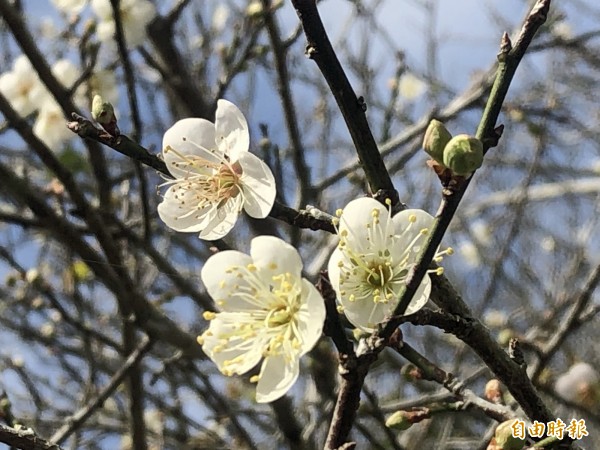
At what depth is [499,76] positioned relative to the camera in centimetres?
80

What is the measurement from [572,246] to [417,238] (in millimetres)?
4020

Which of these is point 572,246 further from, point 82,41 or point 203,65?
point 82,41

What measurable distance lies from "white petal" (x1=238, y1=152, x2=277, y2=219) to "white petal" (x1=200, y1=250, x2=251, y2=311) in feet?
0.20

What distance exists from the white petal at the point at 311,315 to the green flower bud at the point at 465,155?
20 cm

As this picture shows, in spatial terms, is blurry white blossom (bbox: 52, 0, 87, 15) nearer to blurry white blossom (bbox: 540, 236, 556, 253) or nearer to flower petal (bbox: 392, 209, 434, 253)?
flower petal (bbox: 392, 209, 434, 253)

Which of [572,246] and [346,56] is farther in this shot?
[572,246]

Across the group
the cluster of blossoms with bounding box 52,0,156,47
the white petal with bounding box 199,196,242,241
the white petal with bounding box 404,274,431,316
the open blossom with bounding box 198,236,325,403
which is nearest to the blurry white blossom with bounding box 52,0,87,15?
the cluster of blossoms with bounding box 52,0,156,47

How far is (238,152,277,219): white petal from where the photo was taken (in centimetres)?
97

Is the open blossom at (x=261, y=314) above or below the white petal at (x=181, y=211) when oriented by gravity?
below

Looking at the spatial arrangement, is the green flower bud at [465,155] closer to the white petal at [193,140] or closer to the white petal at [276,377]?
the white petal at [276,377]

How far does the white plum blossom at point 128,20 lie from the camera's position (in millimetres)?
2422

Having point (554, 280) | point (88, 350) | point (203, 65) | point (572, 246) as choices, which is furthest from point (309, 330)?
point (572, 246)

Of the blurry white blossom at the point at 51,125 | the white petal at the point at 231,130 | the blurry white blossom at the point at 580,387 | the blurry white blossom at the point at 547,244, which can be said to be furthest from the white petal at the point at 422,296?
the blurry white blossom at the point at 547,244

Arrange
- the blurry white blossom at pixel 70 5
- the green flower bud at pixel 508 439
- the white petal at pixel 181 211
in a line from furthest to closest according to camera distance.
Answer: the blurry white blossom at pixel 70 5
the white petal at pixel 181 211
the green flower bud at pixel 508 439
